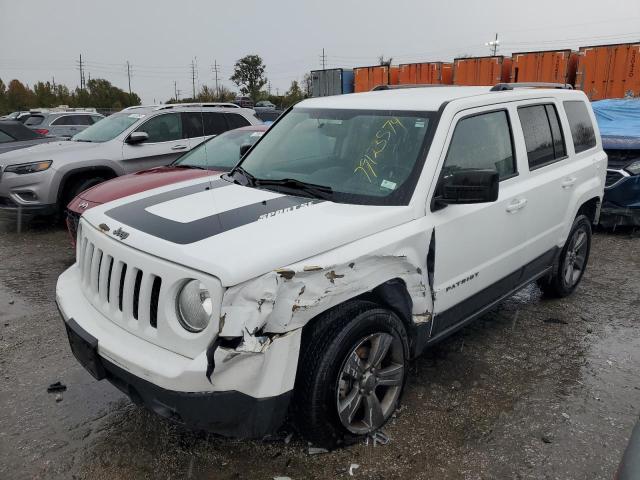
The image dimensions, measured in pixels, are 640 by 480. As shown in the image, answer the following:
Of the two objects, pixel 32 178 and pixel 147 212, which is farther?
pixel 32 178

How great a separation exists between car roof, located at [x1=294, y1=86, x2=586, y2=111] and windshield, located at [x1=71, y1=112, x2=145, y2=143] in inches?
189

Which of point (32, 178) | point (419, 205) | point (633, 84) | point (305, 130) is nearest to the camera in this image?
point (419, 205)

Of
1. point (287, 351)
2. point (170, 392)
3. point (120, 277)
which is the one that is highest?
point (120, 277)

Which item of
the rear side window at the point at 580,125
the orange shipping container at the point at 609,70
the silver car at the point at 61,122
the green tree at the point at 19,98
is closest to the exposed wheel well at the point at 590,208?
the rear side window at the point at 580,125

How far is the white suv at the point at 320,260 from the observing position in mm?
2270

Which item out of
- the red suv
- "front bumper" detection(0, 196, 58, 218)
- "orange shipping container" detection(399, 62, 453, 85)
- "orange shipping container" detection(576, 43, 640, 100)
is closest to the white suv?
the red suv

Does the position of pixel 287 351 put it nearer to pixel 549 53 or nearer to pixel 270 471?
pixel 270 471

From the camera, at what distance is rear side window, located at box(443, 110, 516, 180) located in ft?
10.7

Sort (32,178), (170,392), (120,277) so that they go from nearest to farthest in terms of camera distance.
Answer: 1. (170,392)
2. (120,277)
3. (32,178)

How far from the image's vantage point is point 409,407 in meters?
3.24

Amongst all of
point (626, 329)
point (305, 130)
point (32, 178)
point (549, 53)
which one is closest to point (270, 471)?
point (305, 130)

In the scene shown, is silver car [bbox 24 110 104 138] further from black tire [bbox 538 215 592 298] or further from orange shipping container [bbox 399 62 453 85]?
black tire [bbox 538 215 592 298]

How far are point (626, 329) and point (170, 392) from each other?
12.6 ft

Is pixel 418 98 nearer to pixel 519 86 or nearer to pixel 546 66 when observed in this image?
pixel 519 86
